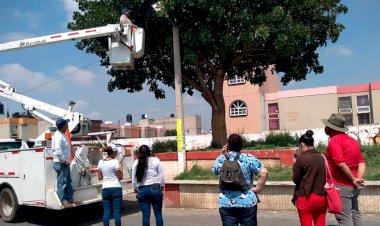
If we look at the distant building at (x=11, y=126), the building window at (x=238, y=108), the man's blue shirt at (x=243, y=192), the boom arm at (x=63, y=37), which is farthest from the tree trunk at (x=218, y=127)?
the distant building at (x=11, y=126)

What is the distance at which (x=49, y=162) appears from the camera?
8.30 m

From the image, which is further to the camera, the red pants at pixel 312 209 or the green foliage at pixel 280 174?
the green foliage at pixel 280 174

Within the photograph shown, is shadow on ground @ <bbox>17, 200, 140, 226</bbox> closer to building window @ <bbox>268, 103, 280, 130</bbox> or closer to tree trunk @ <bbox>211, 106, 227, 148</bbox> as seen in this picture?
tree trunk @ <bbox>211, 106, 227, 148</bbox>

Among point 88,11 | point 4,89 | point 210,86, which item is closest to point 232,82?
point 210,86

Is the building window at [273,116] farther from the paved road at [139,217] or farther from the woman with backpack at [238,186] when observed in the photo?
the woman with backpack at [238,186]

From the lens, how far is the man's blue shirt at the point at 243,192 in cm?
464

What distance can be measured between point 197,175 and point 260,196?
2333mm

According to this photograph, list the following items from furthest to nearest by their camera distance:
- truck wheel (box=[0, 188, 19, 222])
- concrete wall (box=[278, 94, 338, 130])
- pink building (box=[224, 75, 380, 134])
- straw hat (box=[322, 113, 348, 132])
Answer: concrete wall (box=[278, 94, 338, 130]), pink building (box=[224, 75, 380, 134]), truck wheel (box=[0, 188, 19, 222]), straw hat (box=[322, 113, 348, 132])

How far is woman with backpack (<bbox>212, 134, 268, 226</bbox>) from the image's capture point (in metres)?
4.64

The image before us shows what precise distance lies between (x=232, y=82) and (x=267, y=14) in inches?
1021

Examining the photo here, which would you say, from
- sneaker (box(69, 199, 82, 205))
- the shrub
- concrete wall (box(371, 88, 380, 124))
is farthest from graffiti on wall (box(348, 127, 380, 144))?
sneaker (box(69, 199, 82, 205))

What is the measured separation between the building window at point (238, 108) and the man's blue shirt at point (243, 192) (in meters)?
32.6

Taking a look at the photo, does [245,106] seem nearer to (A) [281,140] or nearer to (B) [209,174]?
(A) [281,140]

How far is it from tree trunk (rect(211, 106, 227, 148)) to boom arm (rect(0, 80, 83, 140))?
5567mm
